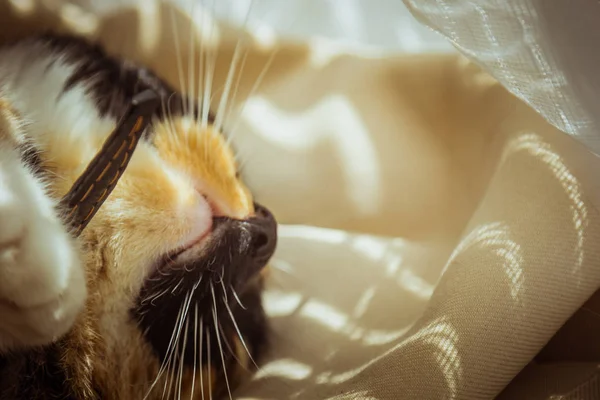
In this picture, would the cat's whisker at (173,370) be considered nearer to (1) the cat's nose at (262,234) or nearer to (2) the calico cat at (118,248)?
(2) the calico cat at (118,248)

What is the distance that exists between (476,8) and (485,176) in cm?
21

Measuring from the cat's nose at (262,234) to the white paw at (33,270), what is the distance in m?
0.16

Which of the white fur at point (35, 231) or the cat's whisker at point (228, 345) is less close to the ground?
the white fur at point (35, 231)

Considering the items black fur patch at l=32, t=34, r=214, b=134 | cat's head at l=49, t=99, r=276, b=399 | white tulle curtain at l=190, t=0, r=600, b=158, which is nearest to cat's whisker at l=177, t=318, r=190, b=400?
cat's head at l=49, t=99, r=276, b=399

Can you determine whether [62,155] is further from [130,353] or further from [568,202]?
[568,202]

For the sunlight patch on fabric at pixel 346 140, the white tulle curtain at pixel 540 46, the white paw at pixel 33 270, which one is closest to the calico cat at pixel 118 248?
the white paw at pixel 33 270

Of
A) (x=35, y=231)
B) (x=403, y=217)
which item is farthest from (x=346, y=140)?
(x=35, y=231)

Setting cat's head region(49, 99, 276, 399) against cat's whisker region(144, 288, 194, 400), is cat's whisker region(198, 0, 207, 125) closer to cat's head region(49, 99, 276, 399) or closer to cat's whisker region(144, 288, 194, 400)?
cat's head region(49, 99, 276, 399)

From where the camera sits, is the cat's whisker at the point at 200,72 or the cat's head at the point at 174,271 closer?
the cat's head at the point at 174,271

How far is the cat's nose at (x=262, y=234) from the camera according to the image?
533 mm

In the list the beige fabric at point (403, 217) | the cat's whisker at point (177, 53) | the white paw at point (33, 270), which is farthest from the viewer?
the cat's whisker at point (177, 53)

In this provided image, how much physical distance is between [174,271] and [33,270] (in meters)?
0.13

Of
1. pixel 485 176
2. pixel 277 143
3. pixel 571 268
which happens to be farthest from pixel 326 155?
pixel 571 268

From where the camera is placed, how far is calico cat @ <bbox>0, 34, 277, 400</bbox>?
398mm
